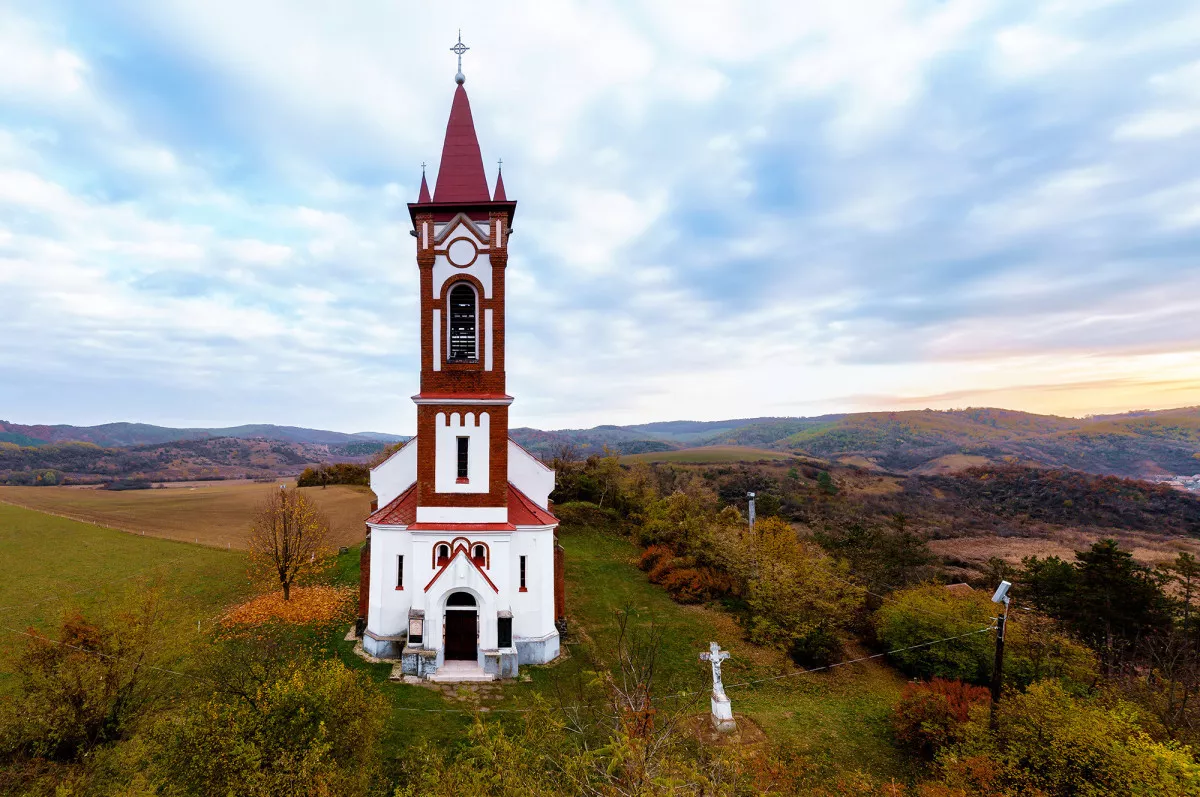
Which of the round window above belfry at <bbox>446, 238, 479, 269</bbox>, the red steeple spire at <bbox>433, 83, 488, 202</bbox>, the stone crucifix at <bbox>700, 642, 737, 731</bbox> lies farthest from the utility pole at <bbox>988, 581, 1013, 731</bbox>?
the red steeple spire at <bbox>433, 83, 488, 202</bbox>

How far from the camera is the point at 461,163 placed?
63.2 ft

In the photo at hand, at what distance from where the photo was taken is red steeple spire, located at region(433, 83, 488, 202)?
18922 millimetres

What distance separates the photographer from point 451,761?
13.1 metres

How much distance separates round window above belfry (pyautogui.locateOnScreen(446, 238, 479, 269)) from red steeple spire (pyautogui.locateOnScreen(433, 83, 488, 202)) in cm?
171

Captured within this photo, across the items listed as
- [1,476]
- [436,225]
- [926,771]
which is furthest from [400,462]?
[1,476]

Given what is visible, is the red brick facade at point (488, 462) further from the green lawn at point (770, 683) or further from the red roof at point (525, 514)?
the green lawn at point (770, 683)

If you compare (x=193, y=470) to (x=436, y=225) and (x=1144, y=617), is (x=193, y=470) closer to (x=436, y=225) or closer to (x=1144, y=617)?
(x=436, y=225)

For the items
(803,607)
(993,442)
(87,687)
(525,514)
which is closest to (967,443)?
(993,442)

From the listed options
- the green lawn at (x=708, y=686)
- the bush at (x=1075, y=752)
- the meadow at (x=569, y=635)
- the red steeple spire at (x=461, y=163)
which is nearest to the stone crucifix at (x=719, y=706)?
the meadow at (x=569, y=635)

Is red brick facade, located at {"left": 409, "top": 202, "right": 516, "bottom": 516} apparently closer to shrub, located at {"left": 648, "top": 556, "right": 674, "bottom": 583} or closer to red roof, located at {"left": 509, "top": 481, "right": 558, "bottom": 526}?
red roof, located at {"left": 509, "top": 481, "right": 558, "bottom": 526}

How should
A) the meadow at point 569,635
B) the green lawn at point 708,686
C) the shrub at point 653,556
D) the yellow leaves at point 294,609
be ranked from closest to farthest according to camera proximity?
the green lawn at point 708,686, the meadow at point 569,635, the yellow leaves at point 294,609, the shrub at point 653,556

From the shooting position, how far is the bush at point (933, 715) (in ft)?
45.9

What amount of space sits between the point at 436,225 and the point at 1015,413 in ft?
766

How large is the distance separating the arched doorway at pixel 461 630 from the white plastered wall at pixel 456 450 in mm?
4354
